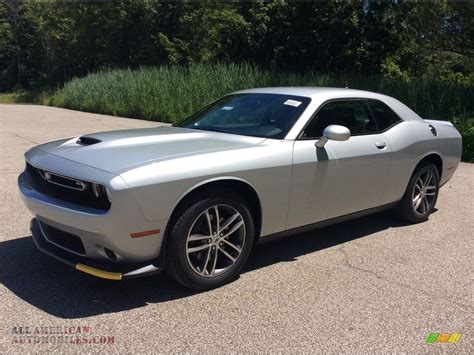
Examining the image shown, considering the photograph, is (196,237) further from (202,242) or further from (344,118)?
(344,118)

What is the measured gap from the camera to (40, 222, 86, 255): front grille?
11.4 ft

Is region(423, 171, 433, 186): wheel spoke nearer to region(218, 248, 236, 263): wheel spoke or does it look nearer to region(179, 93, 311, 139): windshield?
region(179, 93, 311, 139): windshield

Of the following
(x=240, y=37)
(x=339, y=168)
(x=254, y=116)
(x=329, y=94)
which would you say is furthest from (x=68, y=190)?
(x=240, y=37)

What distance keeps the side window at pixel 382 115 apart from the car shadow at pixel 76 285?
1.49m

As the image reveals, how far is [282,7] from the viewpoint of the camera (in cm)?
2466

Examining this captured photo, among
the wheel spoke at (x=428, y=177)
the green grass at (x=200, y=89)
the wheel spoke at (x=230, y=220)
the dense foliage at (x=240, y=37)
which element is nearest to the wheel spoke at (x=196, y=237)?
the wheel spoke at (x=230, y=220)

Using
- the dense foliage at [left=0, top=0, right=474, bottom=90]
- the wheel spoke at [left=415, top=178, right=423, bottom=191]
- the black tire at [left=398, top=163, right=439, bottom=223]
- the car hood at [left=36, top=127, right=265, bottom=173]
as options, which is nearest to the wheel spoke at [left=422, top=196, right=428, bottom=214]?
the black tire at [left=398, top=163, right=439, bottom=223]

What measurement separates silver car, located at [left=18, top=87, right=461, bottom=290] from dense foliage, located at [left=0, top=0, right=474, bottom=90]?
1158 cm

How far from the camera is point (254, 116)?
4.62 metres

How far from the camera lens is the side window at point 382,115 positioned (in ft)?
17.0

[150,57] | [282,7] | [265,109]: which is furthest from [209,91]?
[150,57]

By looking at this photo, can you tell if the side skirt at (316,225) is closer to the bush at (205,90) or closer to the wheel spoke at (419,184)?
the wheel spoke at (419,184)

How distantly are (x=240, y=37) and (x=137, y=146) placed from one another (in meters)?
23.3

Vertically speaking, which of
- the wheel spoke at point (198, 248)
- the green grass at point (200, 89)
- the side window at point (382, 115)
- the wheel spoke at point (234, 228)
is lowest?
the green grass at point (200, 89)
